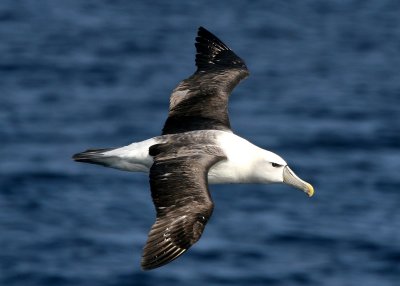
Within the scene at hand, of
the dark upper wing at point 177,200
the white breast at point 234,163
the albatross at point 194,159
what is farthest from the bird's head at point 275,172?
the dark upper wing at point 177,200

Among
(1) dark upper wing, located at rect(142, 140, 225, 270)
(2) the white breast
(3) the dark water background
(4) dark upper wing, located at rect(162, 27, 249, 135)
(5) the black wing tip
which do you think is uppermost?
(3) the dark water background

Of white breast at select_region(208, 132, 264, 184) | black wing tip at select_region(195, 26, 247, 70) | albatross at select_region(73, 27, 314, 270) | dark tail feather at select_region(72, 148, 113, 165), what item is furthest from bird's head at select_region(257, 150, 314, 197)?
black wing tip at select_region(195, 26, 247, 70)

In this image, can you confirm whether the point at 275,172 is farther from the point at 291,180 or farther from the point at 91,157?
the point at 91,157

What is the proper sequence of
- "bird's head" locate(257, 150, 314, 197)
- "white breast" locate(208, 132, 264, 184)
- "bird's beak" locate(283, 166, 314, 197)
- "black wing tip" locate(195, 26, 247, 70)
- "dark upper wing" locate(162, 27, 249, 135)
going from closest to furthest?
"white breast" locate(208, 132, 264, 184), "bird's head" locate(257, 150, 314, 197), "bird's beak" locate(283, 166, 314, 197), "dark upper wing" locate(162, 27, 249, 135), "black wing tip" locate(195, 26, 247, 70)

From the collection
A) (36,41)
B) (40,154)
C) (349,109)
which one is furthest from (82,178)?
(36,41)

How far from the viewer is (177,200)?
44.6ft

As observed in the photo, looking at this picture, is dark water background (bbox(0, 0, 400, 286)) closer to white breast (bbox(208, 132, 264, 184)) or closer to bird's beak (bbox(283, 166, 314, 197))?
bird's beak (bbox(283, 166, 314, 197))

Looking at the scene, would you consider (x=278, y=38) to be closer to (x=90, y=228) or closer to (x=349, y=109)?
(x=349, y=109)

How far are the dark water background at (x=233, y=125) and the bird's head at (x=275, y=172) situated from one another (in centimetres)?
1662

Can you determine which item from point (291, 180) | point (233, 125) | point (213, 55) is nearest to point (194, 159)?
point (291, 180)

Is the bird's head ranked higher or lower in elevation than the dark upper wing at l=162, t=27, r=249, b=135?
lower

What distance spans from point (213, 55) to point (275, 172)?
8.67 feet

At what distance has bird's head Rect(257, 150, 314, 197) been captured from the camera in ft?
49.4

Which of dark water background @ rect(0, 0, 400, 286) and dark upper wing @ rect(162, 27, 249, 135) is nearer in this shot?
dark upper wing @ rect(162, 27, 249, 135)
